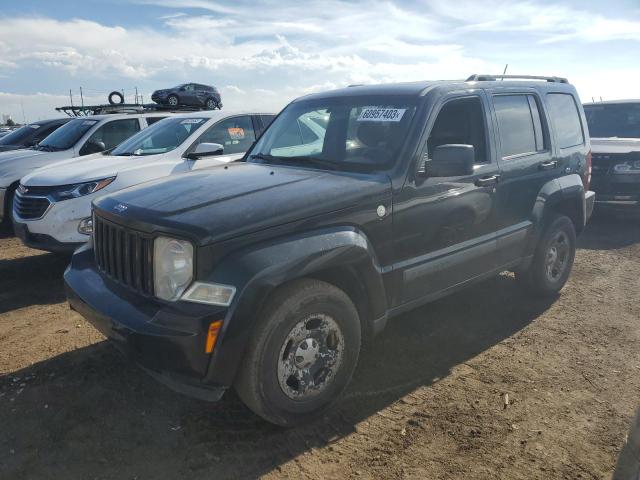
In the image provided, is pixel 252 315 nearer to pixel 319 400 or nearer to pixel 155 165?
pixel 319 400

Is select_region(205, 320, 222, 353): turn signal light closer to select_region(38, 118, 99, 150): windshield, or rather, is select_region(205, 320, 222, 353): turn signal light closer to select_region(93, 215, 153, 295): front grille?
select_region(93, 215, 153, 295): front grille

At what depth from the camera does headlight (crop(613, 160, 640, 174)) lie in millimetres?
7992

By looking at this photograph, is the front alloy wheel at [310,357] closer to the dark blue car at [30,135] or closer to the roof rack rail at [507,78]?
the roof rack rail at [507,78]

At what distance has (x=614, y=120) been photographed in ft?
31.3

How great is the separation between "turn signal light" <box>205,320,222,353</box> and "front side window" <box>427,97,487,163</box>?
212 cm

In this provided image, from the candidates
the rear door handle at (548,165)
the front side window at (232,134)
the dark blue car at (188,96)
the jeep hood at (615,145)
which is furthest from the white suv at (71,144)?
the dark blue car at (188,96)

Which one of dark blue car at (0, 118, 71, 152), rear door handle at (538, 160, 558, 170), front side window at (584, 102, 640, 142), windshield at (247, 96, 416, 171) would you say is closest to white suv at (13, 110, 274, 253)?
windshield at (247, 96, 416, 171)

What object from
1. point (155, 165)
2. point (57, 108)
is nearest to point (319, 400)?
point (155, 165)

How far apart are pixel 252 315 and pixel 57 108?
12136 millimetres

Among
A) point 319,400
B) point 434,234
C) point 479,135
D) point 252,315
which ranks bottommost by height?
point 319,400

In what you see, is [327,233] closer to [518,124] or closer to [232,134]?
[518,124]

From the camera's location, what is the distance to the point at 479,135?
13.1 ft

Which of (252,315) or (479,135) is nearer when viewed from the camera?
(252,315)

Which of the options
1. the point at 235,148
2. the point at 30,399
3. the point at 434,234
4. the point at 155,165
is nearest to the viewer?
the point at 30,399
